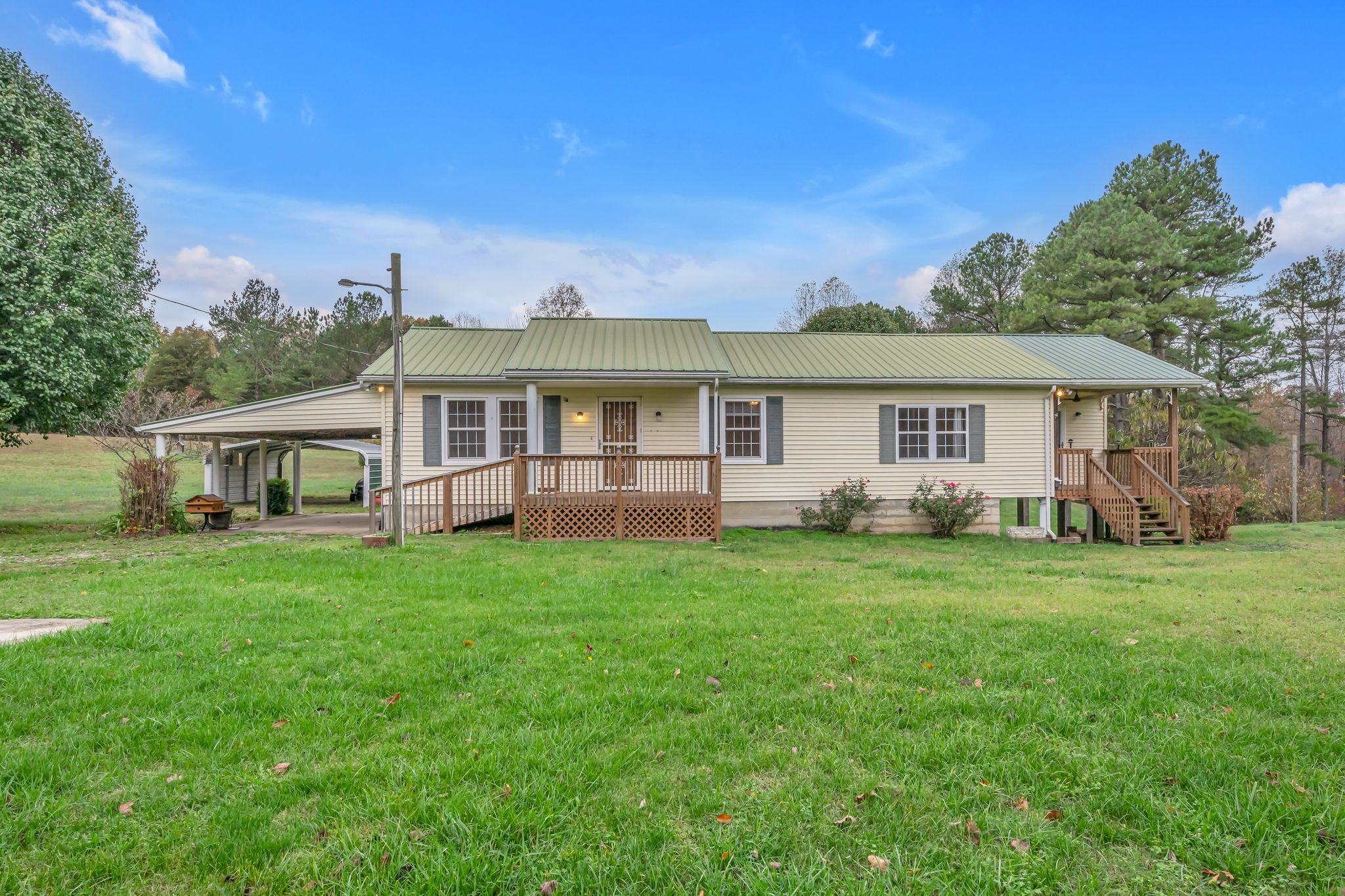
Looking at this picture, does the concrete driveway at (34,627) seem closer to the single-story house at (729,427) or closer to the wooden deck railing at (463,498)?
the single-story house at (729,427)

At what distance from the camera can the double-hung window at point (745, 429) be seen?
550 inches

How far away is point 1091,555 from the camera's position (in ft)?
36.4

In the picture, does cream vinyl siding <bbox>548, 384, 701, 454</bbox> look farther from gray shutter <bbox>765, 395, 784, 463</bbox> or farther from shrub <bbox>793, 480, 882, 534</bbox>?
shrub <bbox>793, 480, 882, 534</bbox>

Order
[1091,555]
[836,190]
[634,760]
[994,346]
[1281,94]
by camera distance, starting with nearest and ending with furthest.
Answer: [634,760] → [1091,555] → [994,346] → [1281,94] → [836,190]

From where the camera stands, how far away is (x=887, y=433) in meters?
14.2

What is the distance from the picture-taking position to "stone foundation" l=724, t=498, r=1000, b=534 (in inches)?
551

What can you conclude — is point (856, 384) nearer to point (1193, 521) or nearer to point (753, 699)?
point (1193, 521)

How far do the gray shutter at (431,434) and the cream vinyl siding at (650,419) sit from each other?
2.67 m

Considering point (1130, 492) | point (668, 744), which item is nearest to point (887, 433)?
point (1130, 492)

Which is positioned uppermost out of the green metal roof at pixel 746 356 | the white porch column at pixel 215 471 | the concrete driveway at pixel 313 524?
the green metal roof at pixel 746 356

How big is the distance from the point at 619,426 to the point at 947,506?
749 centimetres

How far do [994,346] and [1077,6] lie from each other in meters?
8.11

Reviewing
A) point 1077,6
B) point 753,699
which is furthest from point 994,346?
point 753,699

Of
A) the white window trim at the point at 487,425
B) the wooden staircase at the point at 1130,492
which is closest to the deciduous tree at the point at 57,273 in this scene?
the white window trim at the point at 487,425
